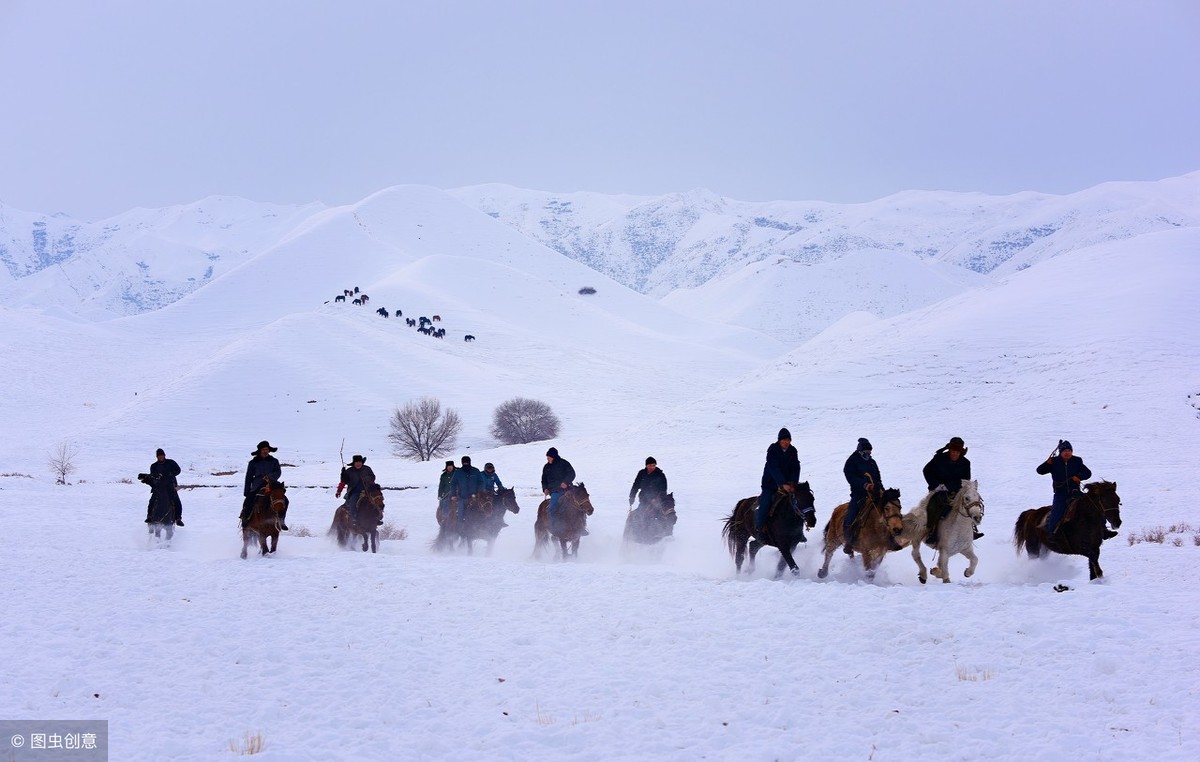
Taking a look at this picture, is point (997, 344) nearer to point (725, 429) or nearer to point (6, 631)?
point (725, 429)

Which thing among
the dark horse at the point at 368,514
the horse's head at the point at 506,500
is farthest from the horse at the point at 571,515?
the dark horse at the point at 368,514

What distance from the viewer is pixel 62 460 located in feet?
121

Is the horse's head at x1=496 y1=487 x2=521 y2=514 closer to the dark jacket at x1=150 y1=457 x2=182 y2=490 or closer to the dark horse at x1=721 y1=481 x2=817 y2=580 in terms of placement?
the dark horse at x1=721 y1=481 x2=817 y2=580

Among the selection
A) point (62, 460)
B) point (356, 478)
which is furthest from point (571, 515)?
point (62, 460)

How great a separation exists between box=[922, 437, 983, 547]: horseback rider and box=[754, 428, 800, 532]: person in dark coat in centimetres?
203

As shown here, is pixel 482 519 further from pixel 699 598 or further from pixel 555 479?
pixel 699 598

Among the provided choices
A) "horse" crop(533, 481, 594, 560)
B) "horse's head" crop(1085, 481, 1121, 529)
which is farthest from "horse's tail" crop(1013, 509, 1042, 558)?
"horse" crop(533, 481, 594, 560)

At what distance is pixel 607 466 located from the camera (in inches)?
1481

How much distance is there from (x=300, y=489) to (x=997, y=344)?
1578 inches

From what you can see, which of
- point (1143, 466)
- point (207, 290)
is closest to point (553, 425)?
point (1143, 466)

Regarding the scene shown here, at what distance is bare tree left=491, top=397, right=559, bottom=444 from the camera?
202 ft

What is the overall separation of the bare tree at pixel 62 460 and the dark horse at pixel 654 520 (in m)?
28.0

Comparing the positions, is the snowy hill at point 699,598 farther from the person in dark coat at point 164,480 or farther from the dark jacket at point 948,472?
the dark jacket at point 948,472

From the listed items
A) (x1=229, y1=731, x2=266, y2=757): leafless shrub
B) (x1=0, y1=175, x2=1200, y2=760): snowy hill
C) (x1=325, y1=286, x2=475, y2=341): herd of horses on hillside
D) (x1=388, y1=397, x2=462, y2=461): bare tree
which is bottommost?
(x1=229, y1=731, x2=266, y2=757): leafless shrub
